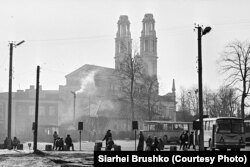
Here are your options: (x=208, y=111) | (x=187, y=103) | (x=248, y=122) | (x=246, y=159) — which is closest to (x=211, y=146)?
(x=248, y=122)

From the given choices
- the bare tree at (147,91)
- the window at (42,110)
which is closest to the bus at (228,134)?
the bare tree at (147,91)

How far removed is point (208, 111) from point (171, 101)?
21871mm

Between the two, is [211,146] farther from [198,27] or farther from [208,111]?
[208,111]

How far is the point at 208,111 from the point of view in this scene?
103500mm

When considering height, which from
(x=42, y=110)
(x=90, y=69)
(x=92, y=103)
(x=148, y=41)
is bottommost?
(x=42, y=110)

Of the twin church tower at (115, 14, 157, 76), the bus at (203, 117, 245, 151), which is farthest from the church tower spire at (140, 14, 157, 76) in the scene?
the bus at (203, 117, 245, 151)

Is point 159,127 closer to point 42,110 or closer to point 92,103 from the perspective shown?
point 92,103

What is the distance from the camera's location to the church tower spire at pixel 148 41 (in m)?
123

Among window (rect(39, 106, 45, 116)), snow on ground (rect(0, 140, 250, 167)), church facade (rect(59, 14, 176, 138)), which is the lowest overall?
snow on ground (rect(0, 140, 250, 167))

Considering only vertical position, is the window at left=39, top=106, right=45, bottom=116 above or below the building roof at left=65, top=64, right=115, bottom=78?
below

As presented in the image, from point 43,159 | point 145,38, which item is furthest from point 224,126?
point 145,38

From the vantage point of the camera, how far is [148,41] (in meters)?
124

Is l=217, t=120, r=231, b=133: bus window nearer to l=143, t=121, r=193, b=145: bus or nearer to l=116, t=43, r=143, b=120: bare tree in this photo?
l=143, t=121, r=193, b=145: bus

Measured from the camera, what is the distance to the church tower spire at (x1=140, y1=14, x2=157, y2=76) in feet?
403
